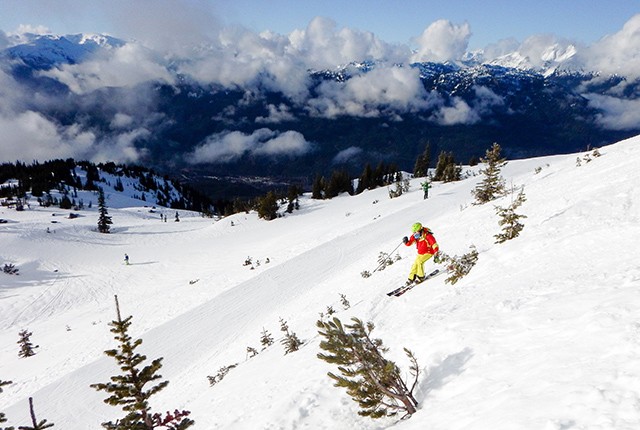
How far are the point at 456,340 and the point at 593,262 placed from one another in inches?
150

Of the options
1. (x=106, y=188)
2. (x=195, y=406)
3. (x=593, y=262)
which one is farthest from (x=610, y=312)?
(x=106, y=188)

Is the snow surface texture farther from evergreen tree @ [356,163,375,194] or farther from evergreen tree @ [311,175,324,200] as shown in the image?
evergreen tree @ [356,163,375,194]

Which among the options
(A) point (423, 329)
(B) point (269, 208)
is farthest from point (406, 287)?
(B) point (269, 208)

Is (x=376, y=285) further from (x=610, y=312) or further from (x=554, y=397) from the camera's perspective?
(x=554, y=397)

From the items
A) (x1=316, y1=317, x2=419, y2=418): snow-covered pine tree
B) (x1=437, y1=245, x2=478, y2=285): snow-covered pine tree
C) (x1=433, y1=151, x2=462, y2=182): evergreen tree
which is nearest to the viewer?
(x1=316, y1=317, x2=419, y2=418): snow-covered pine tree

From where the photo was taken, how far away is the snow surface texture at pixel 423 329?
171 inches

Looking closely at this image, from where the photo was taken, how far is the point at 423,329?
23.6 ft

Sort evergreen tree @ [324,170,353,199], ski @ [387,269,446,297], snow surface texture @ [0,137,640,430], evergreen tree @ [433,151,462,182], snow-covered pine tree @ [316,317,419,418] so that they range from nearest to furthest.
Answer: snow surface texture @ [0,137,640,430] → snow-covered pine tree @ [316,317,419,418] → ski @ [387,269,446,297] → evergreen tree @ [433,151,462,182] → evergreen tree @ [324,170,353,199]

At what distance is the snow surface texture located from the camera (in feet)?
14.2

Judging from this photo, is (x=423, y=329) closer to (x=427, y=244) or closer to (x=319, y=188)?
(x=427, y=244)

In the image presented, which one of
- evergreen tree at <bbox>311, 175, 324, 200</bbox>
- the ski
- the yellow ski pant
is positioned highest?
evergreen tree at <bbox>311, 175, 324, 200</bbox>

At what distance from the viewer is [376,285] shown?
1359 centimetres

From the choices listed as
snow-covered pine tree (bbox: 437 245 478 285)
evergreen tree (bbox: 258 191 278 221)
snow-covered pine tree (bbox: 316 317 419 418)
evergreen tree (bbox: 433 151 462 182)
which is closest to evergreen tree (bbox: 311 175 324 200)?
evergreen tree (bbox: 433 151 462 182)

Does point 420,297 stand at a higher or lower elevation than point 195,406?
higher
